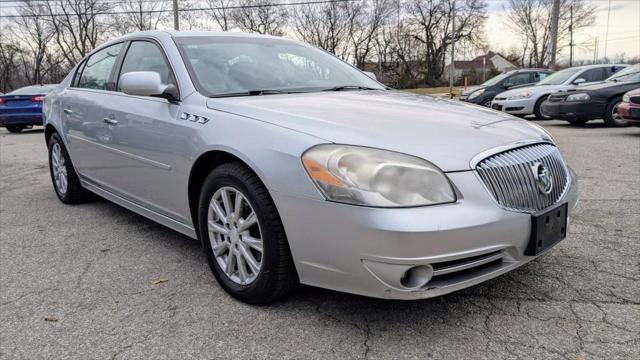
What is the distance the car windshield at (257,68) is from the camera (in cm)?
316

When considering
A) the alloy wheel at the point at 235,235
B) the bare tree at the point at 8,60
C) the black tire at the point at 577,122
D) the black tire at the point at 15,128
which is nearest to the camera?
the alloy wheel at the point at 235,235

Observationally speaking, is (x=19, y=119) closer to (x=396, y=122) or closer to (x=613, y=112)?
(x=396, y=122)

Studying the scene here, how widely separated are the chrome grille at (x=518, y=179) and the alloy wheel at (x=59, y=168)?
4.11 m

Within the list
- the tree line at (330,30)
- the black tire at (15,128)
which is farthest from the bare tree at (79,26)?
the black tire at (15,128)

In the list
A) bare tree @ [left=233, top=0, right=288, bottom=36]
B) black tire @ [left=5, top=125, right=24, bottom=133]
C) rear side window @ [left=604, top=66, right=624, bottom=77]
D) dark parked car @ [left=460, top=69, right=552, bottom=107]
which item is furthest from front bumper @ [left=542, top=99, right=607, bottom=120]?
bare tree @ [left=233, top=0, right=288, bottom=36]

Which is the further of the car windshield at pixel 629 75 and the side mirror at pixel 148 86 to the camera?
the car windshield at pixel 629 75

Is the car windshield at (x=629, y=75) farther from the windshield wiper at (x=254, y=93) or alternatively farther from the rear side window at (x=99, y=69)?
the rear side window at (x=99, y=69)

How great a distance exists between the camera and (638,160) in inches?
257

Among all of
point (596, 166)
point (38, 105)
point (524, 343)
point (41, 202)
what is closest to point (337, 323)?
point (524, 343)

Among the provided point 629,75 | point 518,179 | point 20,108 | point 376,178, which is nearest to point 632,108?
point 629,75

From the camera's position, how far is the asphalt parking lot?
2.22m

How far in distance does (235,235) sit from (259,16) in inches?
1791

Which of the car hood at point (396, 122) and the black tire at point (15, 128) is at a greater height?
the car hood at point (396, 122)

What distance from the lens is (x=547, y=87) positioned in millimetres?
12805
